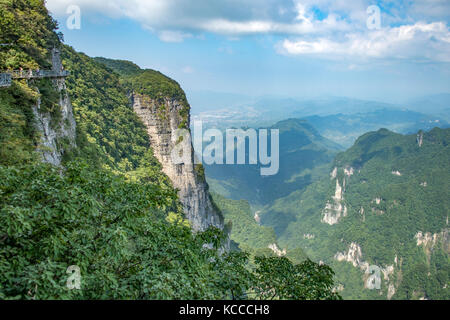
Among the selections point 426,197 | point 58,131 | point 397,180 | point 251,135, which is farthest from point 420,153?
point 58,131

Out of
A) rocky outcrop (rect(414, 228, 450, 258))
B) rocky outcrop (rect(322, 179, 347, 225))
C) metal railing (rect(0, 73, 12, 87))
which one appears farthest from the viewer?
rocky outcrop (rect(322, 179, 347, 225))

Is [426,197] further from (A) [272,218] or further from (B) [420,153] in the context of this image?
(A) [272,218]

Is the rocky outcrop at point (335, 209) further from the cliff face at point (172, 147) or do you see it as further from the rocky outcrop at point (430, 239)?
the cliff face at point (172, 147)

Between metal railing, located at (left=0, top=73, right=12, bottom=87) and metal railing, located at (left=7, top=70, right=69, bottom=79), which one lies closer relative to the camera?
metal railing, located at (left=0, top=73, right=12, bottom=87)

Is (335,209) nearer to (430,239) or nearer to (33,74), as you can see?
(430,239)

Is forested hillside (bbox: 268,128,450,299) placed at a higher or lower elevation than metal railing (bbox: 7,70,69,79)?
lower

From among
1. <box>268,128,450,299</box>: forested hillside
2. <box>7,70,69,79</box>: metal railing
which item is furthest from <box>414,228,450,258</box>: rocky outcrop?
<box>7,70,69,79</box>: metal railing

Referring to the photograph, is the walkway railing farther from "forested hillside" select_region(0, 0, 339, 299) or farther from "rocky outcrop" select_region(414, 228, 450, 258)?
"rocky outcrop" select_region(414, 228, 450, 258)

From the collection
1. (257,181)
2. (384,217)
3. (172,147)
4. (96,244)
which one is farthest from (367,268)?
(257,181)
